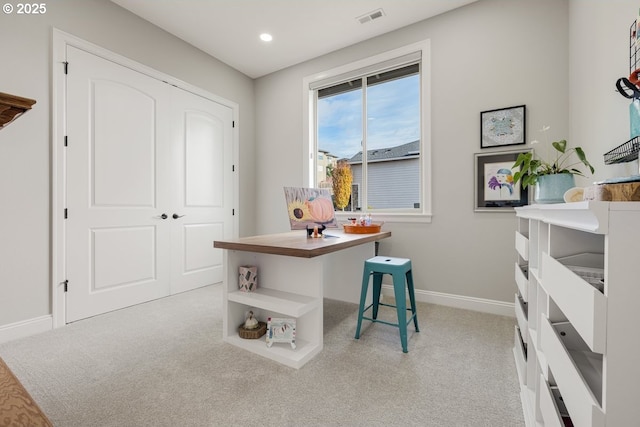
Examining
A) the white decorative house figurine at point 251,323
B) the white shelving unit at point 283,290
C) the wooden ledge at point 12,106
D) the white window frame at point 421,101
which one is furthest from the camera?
the white window frame at point 421,101

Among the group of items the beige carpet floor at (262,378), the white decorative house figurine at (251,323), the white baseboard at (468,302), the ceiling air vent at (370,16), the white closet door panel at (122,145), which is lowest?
the beige carpet floor at (262,378)

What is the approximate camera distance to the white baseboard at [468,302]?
2568 mm

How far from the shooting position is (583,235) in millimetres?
947

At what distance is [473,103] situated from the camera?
2.73m

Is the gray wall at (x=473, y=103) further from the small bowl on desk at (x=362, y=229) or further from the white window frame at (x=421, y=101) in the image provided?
the small bowl on desk at (x=362, y=229)

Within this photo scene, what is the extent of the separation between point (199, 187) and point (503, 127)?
3.34m

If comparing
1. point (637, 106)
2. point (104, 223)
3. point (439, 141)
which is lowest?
point (104, 223)

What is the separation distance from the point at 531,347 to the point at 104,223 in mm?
3316

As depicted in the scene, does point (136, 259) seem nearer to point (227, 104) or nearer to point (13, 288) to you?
point (13, 288)

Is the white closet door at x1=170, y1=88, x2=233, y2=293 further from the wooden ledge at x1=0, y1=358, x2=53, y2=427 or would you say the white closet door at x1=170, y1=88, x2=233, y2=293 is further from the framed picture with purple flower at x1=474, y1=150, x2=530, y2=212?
the framed picture with purple flower at x1=474, y1=150, x2=530, y2=212

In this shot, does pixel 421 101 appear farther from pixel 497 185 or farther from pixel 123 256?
pixel 123 256

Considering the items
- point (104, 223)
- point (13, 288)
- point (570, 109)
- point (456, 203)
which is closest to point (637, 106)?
point (570, 109)

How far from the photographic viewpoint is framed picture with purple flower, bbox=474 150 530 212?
254 cm

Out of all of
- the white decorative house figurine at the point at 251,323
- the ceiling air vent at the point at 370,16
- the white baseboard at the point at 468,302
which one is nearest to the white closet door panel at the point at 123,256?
the white decorative house figurine at the point at 251,323
